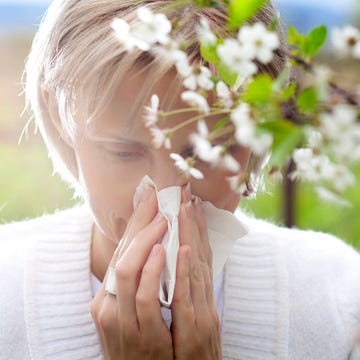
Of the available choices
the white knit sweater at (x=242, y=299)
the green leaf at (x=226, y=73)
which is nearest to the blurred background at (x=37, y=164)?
the white knit sweater at (x=242, y=299)

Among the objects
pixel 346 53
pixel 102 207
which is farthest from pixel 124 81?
pixel 346 53

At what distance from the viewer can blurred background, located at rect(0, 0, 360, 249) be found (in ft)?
10.0

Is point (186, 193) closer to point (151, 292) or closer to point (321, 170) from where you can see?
point (151, 292)

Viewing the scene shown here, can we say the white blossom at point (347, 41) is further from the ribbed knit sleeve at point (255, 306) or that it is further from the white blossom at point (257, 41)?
the ribbed knit sleeve at point (255, 306)

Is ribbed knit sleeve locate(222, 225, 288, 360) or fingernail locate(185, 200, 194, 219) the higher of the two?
fingernail locate(185, 200, 194, 219)

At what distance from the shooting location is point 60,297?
141 cm

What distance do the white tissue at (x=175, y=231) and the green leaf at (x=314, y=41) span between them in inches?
21.5

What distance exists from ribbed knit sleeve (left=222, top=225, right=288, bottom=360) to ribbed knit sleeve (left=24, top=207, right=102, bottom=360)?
27 cm

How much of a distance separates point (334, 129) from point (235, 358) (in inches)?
39.6

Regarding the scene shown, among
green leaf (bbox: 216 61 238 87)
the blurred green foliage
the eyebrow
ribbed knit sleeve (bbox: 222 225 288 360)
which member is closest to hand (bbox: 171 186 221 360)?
the eyebrow

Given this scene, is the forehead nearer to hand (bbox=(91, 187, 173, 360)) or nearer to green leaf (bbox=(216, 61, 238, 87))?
hand (bbox=(91, 187, 173, 360))

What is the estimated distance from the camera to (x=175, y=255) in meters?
1.07

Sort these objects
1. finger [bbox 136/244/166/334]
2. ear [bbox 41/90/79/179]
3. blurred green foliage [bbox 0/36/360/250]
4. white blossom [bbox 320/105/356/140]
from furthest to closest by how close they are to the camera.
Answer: blurred green foliage [bbox 0/36/360/250], ear [bbox 41/90/79/179], finger [bbox 136/244/166/334], white blossom [bbox 320/105/356/140]

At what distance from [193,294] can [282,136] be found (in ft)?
2.23
